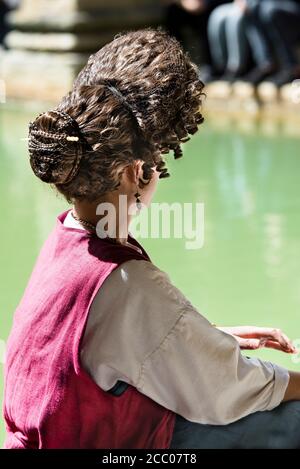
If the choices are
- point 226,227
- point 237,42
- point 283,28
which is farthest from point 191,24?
point 226,227

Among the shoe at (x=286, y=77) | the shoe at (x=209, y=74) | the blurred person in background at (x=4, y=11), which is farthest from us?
the blurred person in background at (x=4, y=11)

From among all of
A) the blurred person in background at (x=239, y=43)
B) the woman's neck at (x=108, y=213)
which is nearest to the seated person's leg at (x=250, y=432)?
the woman's neck at (x=108, y=213)

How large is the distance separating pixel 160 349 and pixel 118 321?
8cm

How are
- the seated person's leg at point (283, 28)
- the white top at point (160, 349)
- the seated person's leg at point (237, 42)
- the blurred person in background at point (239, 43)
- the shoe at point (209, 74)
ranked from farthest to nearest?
the shoe at point (209, 74), the seated person's leg at point (237, 42), the blurred person in background at point (239, 43), the seated person's leg at point (283, 28), the white top at point (160, 349)

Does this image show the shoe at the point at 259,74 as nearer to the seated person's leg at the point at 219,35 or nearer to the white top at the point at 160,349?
the seated person's leg at the point at 219,35

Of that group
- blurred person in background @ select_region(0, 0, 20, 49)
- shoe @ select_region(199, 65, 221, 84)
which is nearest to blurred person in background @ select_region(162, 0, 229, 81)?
shoe @ select_region(199, 65, 221, 84)

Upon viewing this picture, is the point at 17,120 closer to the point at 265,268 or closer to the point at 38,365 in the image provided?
the point at 265,268

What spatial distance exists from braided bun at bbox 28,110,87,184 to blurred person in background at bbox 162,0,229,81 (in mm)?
7621

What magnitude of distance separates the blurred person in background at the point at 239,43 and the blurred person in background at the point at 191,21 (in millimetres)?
343

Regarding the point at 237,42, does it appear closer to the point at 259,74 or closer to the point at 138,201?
the point at 259,74

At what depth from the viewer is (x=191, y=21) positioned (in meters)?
9.41

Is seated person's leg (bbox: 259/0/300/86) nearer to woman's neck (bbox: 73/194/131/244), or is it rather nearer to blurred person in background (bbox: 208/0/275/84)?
blurred person in background (bbox: 208/0/275/84)

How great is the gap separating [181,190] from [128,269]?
376 centimetres

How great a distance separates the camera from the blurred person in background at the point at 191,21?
923 cm
